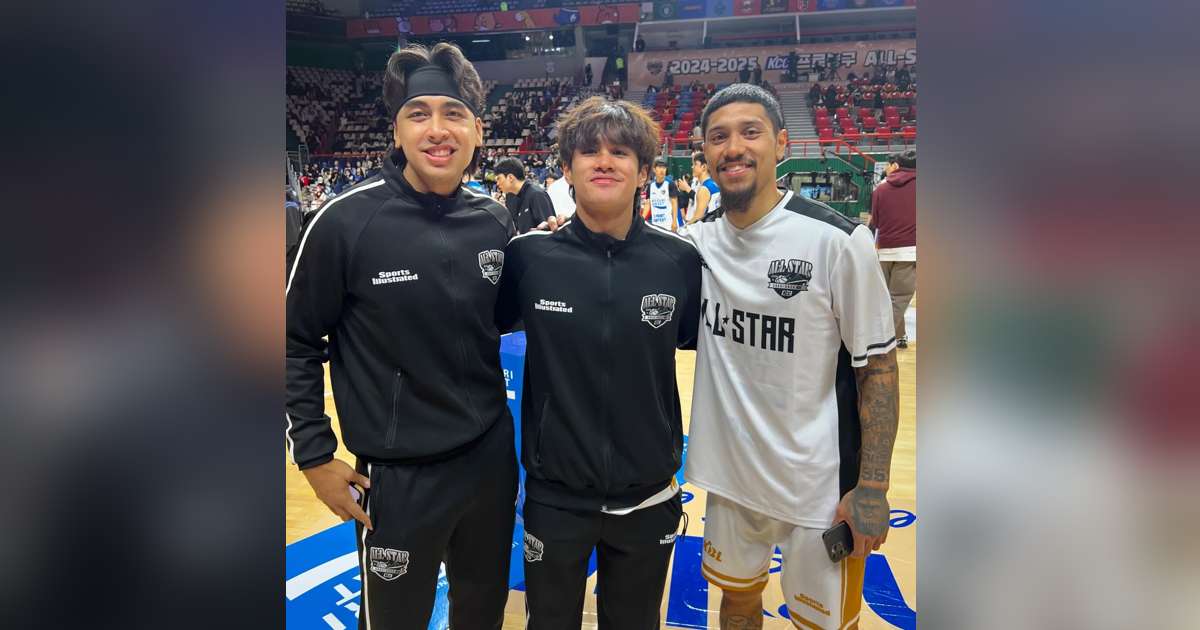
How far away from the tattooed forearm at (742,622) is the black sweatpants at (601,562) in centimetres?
36

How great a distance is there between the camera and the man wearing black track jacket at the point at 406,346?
5.83 feet

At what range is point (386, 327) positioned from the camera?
1775 millimetres

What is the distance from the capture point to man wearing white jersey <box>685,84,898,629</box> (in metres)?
1.85

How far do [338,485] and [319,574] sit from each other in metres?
1.50

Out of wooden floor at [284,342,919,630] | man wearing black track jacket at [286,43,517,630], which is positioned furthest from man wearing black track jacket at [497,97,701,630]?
wooden floor at [284,342,919,630]

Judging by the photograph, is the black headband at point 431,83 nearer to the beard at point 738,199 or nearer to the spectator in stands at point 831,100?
the beard at point 738,199

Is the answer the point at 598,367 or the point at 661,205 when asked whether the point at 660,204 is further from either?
the point at 598,367

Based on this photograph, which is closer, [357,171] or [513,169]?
[513,169]

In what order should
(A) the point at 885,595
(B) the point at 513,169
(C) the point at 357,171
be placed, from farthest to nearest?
(C) the point at 357,171 < (B) the point at 513,169 < (A) the point at 885,595

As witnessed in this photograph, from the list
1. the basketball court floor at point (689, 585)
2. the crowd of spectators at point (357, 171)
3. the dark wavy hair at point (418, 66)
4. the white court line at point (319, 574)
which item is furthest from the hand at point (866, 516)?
the crowd of spectators at point (357, 171)

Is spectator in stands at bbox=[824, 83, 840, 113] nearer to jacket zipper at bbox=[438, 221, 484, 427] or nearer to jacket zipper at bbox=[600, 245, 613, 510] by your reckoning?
jacket zipper at bbox=[600, 245, 613, 510]

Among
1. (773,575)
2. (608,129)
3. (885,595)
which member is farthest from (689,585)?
(608,129)

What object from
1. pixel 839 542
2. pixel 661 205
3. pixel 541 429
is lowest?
pixel 839 542

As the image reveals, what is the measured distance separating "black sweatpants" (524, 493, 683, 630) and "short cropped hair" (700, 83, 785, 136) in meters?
1.15
